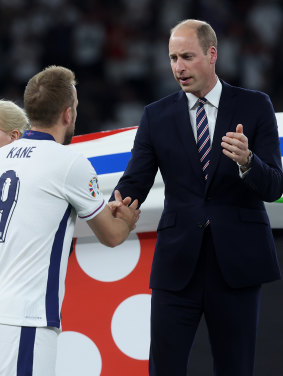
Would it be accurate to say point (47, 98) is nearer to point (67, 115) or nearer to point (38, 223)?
point (67, 115)

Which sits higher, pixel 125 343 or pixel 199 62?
pixel 199 62

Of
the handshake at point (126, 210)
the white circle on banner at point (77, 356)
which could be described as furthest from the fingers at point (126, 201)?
the white circle on banner at point (77, 356)

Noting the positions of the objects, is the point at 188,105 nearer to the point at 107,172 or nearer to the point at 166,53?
the point at 107,172

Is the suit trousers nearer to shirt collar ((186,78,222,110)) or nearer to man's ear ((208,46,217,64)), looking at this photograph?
shirt collar ((186,78,222,110))

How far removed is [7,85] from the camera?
6.25 metres

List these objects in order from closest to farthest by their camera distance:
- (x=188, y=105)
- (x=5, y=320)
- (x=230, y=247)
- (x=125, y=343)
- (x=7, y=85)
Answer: (x=5, y=320) → (x=230, y=247) → (x=188, y=105) → (x=125, y=343) → (x=7, y=85)

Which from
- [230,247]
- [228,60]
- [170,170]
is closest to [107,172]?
[170,170]

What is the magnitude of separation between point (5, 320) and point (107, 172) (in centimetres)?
96

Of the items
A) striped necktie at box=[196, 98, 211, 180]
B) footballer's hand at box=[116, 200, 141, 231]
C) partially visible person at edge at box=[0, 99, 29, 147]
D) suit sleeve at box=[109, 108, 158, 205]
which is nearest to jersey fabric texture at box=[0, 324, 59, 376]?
footballer's hand at box=[116, 200, 141, 231]

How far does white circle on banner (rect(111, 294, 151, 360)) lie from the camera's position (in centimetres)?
266

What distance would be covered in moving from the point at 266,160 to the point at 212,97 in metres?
0.27

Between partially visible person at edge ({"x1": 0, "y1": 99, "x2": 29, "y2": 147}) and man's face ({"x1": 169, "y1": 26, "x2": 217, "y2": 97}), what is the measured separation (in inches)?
22.7

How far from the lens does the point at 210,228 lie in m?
2.29

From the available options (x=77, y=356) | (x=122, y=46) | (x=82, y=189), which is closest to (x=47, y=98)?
(x=82, y=189)
